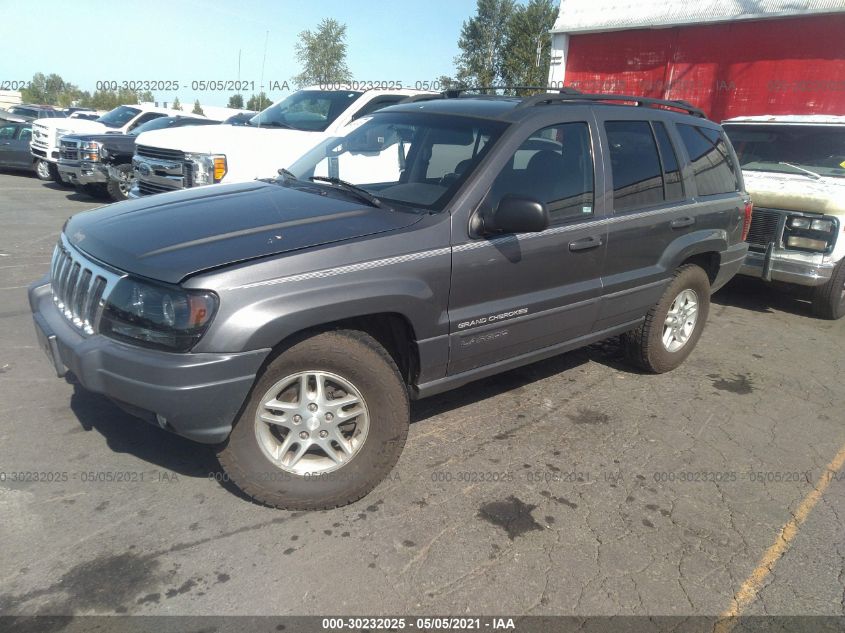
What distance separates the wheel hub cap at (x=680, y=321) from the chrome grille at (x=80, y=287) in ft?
12.4

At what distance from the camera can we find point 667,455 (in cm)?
386

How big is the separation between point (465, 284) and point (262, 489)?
1383 millimetres

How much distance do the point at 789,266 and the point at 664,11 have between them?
943 cm

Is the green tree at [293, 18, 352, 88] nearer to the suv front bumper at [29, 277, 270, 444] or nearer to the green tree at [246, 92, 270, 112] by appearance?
the green tree at [246, 92, 270, 112]

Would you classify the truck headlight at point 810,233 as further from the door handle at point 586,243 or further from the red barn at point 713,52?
the red barn at point 713,52

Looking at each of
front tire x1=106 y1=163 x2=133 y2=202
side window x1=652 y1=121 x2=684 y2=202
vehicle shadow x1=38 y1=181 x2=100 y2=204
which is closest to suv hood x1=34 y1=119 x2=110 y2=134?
vehicle shadow x1=38 y1=181 x2=100 y2=204

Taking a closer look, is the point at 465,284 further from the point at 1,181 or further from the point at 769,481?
the point at 1,181

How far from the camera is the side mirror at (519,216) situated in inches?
127

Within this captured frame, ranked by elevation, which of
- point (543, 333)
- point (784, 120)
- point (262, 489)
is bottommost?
point (262, 489)

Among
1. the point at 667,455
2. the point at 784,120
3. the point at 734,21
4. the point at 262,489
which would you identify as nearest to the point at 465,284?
the point at 262,489

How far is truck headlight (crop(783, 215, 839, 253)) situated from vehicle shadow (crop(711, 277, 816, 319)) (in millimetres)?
744

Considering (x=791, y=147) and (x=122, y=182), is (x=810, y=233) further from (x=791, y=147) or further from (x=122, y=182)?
(x=122, y=182)

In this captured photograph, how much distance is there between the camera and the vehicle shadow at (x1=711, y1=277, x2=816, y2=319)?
23.9 ft

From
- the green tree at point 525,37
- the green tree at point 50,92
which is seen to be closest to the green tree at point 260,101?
the green tree at point 525,37
